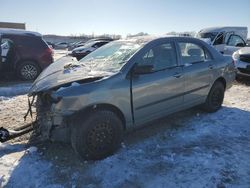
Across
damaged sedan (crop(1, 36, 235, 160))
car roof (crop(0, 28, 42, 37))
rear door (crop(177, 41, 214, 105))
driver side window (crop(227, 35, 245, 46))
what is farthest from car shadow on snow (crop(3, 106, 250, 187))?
driver side window (crop(227, 35, 245, 46))

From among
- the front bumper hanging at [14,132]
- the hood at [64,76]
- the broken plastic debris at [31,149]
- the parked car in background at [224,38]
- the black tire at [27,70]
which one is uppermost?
the parked car in background at [224,38]

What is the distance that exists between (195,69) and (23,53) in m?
7.18

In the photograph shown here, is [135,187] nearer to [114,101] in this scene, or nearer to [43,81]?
[114,101]

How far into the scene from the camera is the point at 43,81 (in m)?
4.55

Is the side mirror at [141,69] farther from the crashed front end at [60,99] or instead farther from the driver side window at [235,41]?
the driver side window at [235,41]

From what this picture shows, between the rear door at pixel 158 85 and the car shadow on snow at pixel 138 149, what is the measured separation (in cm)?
43

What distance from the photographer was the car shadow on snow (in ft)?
12.8

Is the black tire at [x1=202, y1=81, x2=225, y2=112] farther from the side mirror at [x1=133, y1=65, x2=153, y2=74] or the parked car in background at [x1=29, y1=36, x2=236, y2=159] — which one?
the side mirror at [x1=133, y1=65, x2=153, y2=74]

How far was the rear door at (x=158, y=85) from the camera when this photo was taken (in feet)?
15.2

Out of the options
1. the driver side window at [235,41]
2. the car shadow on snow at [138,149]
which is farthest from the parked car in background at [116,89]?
the driver side window at [235,41]

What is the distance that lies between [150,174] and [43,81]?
207cm

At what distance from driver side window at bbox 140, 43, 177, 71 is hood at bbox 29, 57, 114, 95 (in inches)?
30.9

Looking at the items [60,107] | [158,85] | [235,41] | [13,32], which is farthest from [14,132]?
[235,41]

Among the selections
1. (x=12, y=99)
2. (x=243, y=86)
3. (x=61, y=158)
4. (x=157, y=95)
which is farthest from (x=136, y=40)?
(x=243, y=86)
